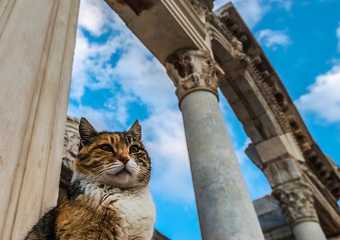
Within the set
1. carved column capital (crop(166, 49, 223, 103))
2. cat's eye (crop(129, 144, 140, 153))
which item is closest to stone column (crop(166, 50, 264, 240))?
carved column capital (crop(166, 49, 223, 103))

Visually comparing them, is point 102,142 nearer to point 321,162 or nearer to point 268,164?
point 268,164

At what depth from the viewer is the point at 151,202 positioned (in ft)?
4.93

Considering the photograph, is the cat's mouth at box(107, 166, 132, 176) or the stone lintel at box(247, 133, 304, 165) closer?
the cat's mouth at box(107, 166, 132, 176)

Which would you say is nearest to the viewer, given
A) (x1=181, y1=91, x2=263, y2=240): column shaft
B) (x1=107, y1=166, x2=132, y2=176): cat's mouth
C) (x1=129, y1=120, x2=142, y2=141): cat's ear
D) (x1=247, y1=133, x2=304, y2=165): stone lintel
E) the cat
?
the cat


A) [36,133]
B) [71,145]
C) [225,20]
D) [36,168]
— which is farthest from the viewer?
[225,20]

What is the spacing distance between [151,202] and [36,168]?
53 centimetres

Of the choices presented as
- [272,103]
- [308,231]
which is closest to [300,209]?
[308,231]

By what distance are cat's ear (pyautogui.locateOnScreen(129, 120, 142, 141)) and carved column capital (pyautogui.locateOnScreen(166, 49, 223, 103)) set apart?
4.24 metres

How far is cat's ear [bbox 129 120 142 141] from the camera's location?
175 centimetres

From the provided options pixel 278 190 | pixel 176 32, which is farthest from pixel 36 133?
pixel 278 190

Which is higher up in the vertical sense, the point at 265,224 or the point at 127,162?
the point at 265,224

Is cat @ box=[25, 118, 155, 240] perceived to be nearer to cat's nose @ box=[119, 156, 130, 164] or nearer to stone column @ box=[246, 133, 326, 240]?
cat's nose @ box=[119, 156, 130, 164]

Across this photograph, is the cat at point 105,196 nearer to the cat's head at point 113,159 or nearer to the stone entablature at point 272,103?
the cat's head at point 113,159

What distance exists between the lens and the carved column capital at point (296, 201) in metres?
9.23
